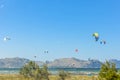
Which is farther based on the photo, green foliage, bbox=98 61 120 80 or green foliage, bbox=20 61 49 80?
green foliage, bbox=20 61 49 80

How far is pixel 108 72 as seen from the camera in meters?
53.0

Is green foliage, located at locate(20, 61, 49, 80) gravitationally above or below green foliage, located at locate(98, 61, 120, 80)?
above

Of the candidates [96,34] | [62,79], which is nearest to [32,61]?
[62,79]

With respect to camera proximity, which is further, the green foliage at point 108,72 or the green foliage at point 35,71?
the green foliage at point 35,71

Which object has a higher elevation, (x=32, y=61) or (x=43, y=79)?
(x=32, y=61)

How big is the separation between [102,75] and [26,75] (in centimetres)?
7604

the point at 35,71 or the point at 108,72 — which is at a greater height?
the point at 35,71

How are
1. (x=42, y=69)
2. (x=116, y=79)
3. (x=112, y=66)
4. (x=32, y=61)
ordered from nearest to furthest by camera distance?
(x=116, y=79)
(x=112, y=66)
(x=42, y=69)
(x=32, y=61)

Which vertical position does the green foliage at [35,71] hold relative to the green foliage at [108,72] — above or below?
above

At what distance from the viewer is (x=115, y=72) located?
52.9 m

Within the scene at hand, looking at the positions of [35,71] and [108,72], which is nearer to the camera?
[108,72]

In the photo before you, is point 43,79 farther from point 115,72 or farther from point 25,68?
point 115,72

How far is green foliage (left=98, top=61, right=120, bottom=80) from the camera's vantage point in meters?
52.0

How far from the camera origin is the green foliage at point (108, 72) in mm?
52000
